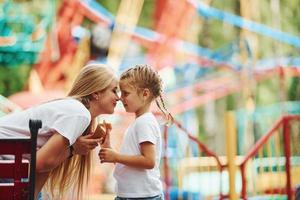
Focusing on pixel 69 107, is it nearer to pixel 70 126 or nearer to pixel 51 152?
pixel 70 126

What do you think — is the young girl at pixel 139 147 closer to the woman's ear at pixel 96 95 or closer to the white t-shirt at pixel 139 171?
the white t-shirt at pixel 139 171

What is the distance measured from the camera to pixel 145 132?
2.71 m

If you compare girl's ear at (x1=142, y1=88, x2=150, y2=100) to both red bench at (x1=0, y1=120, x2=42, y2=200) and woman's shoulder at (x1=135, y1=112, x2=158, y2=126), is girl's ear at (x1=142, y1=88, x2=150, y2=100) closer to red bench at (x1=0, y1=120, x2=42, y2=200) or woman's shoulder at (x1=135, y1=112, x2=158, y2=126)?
woman's shoulder at (x1=135, y1=112, x2=158, y2=126)

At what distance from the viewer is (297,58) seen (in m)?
5.34

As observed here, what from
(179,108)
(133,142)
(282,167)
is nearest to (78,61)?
(179,108)

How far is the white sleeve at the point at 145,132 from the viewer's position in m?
Result: 2.70

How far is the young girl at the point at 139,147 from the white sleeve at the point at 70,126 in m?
0.35

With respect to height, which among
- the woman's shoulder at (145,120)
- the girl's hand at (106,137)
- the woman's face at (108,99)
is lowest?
the girl's hand at (106,137)

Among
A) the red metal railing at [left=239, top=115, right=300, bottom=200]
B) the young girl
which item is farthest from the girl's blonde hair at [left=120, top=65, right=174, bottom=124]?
the red metal railing at [left=239, top=115, right=300, bottom=200]

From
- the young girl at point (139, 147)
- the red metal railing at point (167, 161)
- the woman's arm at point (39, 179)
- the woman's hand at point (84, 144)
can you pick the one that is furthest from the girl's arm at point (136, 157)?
the red metal railing at point (167, 161)

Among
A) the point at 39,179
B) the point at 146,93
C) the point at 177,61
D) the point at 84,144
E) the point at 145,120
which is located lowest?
the point at 39,179

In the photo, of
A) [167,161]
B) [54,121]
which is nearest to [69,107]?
[54,121]

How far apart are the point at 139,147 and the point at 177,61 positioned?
2.32 metres

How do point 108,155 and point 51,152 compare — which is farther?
point 108,155
